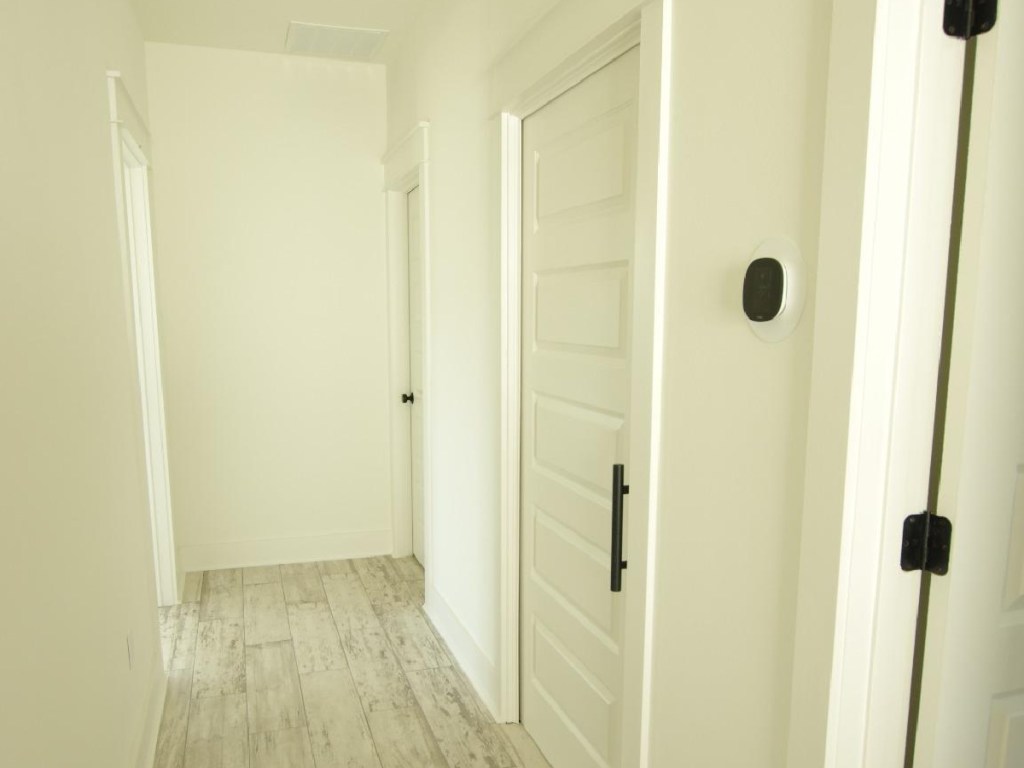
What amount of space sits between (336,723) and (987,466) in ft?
7.50

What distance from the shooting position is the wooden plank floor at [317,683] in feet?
7.88

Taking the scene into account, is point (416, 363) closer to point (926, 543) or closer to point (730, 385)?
point (730, 385)

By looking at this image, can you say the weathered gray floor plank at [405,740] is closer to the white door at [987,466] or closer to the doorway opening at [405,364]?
the doorway opening at [405,364]

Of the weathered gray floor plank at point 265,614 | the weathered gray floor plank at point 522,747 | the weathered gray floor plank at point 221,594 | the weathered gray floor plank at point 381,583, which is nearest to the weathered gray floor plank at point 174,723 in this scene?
the weathered gray floor plank at point 265,614

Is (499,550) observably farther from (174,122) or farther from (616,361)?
(174,122)

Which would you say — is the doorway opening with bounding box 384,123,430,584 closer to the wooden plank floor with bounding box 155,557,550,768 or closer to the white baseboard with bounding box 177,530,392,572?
the white baseboard with bounding box 177,530,392,572

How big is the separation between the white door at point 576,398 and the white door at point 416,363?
1751mm

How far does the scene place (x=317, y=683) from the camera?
112 inches

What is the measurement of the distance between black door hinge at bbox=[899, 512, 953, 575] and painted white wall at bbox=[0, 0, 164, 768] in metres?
1.34

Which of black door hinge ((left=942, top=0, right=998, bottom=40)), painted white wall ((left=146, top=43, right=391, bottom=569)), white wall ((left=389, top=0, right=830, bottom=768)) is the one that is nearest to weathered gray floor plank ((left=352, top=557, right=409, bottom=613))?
painted white wall ((left=146, top=43, right=391, bottom=569))

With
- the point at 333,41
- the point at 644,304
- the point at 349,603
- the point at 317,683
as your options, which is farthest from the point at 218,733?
the point at 333,41


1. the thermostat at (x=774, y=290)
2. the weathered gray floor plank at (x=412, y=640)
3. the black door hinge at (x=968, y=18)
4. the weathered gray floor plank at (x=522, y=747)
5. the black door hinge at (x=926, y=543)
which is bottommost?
the weathered gray floor plank at (x=412, y=640)

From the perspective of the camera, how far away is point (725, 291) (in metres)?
1.29

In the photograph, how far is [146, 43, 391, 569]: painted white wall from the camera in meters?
3.84
